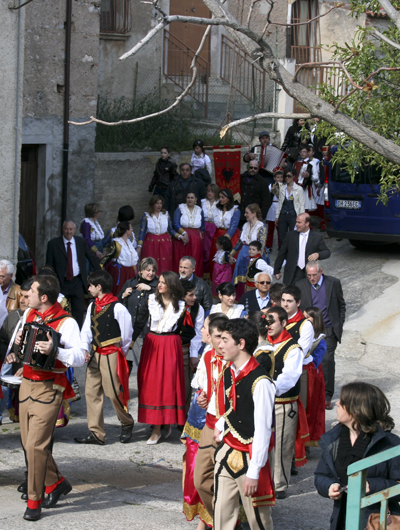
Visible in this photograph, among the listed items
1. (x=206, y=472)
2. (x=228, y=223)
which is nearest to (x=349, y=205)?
(x=228, y=223)

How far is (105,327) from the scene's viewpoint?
24.1 feet

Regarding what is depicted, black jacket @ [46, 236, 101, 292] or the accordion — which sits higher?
black jacket @ [46, 236, 101, 292]

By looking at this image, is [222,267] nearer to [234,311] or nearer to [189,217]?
[189,217]

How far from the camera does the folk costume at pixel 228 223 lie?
41.1 feet

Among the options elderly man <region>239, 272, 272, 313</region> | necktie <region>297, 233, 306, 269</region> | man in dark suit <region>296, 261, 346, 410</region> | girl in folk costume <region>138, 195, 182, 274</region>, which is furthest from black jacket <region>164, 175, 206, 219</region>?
elderly man <region>239, 272, 272, 313</region>

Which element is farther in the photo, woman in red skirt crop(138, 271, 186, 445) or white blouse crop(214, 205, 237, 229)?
white blouse crop(214, 205, 237, 229)

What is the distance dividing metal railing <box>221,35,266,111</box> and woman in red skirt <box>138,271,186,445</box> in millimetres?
13104

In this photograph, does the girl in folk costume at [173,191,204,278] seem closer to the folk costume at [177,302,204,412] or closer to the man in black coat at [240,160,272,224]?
the man in black coat at [240,160,272,224]

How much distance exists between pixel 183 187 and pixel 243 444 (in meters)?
9.67

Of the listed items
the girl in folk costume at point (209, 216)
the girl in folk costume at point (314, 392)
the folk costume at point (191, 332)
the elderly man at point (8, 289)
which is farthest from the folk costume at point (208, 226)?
the girl in folk costume at point (314, 392)


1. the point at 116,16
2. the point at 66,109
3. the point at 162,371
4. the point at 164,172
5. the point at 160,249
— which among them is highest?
the point at 116,16

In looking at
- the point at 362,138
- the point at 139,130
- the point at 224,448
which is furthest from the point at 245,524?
the point at 139,130

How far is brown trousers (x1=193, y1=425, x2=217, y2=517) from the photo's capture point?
5.27 metres

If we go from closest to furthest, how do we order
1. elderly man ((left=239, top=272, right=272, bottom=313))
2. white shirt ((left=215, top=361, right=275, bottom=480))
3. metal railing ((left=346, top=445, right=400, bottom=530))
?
metal railing ((left=346, top=445, right=400, bottom=530)), white shirt ((left=215, top=361, right=275, bottom=480)), elderly man ((left=239, top=272, right=272, bottom=313))
